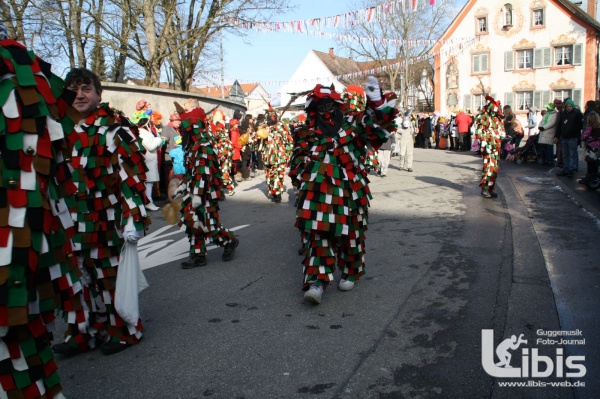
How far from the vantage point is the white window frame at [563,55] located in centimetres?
3778

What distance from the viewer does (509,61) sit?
4000cm

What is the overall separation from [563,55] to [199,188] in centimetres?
3907

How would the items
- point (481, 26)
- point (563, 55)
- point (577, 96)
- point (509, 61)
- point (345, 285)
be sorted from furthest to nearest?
point (481, 26)
point (509, 61)
point (563, 55)
point (577, 96)
point (345, 285)

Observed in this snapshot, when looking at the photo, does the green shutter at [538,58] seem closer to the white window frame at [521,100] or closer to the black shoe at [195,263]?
the white window frame at [521,100]

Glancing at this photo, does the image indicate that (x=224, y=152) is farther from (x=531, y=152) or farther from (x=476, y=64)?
(x=476, y=64)

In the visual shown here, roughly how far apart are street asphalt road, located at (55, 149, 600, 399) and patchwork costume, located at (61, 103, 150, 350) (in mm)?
382

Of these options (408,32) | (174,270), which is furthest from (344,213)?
(408,32)

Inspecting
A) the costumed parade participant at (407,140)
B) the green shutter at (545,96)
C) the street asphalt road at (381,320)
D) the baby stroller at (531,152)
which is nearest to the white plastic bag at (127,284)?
the street asphalt road at (381,320)

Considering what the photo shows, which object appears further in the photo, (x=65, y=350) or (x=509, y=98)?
(x=509, y=98)

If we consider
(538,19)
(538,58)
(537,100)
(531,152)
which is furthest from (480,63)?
(531,152)

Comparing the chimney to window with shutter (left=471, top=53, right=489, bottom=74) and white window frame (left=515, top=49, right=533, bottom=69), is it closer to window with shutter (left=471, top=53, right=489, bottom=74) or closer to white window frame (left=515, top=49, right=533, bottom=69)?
white window frame (left=515, top=49, right=533, bottom=69)

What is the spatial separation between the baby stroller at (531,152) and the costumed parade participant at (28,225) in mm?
16392

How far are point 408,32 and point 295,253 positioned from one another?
38.0 m

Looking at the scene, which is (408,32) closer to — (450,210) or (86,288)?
(450,210)
